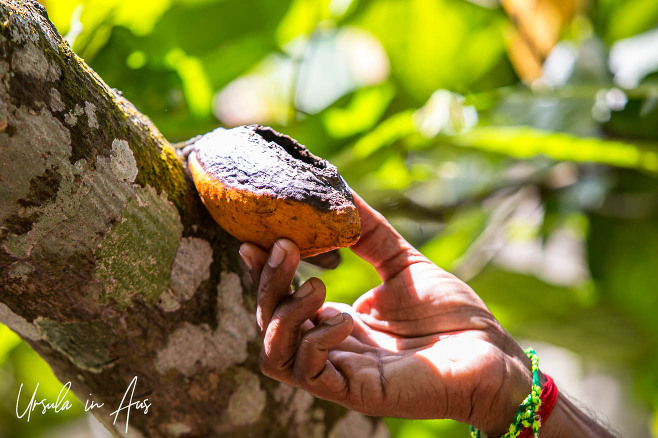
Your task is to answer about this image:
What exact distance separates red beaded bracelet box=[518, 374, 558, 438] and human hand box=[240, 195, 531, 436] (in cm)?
2

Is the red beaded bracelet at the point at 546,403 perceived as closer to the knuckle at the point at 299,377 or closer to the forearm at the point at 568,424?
the forearm at the point at 568,424

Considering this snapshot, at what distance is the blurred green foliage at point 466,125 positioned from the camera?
1172 mm

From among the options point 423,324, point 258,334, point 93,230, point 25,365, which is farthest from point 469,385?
point 25,365

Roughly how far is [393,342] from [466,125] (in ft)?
2.63

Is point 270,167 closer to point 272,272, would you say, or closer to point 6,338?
point 272,272

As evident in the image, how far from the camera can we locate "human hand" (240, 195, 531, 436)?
0.56 m

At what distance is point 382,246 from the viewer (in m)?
0.71

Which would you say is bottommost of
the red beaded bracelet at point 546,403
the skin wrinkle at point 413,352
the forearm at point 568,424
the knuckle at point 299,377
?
the forearm at point 568,424

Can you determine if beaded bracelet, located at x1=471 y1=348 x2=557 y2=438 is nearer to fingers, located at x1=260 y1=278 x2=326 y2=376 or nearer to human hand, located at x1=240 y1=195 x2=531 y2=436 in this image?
human hand, located at x1=240 y1=195 x2=531 y2=436

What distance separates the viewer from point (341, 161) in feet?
3.84

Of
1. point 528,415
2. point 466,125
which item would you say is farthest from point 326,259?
point 466,125

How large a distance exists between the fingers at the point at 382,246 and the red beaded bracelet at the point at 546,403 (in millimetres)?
213

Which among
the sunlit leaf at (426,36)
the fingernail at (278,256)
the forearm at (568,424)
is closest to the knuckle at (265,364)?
the fingernail at (278,256)

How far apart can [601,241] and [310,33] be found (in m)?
0.99
